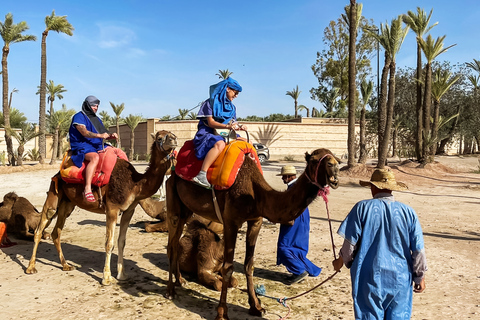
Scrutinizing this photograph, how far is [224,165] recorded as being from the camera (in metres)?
4.73

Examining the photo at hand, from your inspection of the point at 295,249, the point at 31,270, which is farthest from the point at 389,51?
Result: the point at 31,270

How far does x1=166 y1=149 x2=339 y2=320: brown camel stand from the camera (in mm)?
3751

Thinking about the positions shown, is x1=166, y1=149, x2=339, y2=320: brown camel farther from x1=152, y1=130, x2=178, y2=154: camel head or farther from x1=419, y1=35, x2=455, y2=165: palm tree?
x1=419, y1=35, x2=455, y2=165: palm tree

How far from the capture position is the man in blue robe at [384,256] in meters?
3.14

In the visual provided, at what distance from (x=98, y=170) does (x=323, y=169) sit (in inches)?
154

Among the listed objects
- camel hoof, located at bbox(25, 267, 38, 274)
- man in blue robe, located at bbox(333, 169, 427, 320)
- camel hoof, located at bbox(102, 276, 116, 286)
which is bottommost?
camel hoof, located at bbox(25, 267, 38, 274)

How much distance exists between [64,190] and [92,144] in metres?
1.08

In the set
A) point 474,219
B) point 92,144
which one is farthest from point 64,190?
point 474,219

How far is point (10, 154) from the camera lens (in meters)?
25.8

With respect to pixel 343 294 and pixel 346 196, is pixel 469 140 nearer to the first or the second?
pixel 346 196

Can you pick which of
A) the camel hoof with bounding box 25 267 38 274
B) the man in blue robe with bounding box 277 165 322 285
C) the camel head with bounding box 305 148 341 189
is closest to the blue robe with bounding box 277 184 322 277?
the man in blue robe with bounding box 277 165 322 285

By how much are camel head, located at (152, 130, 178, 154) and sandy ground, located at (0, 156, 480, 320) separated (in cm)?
206

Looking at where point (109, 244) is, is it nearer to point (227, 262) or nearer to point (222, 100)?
point (227, 262)

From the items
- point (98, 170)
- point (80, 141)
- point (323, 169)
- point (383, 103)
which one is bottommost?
point (98, 170)
